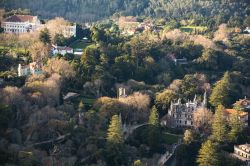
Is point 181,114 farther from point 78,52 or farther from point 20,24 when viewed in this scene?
point 20,24

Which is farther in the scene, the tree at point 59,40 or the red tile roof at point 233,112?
the tree at point 59,40

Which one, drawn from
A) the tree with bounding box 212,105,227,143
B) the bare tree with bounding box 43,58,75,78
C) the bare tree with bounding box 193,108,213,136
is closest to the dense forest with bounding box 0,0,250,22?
the bare tree with bounding box 43,58,75,78

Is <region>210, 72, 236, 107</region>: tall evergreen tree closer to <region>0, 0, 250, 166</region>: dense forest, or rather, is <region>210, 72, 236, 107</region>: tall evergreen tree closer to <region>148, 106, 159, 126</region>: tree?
<region>0, 0, 250, 166</region>: dense forest

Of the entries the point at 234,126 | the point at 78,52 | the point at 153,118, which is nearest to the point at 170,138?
the point at 153,118

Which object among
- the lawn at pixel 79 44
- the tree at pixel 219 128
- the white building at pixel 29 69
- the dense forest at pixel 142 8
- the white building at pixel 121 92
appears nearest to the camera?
the tree at pixel 219 128

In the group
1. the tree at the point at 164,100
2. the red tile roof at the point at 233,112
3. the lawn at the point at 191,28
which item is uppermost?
the lawn at the point at 191,28

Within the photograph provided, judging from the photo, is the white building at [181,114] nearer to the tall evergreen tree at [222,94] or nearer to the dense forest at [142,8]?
the tall evergreen tree at [222,94]

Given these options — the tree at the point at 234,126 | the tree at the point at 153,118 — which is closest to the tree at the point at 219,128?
the tree at the point at 234,126

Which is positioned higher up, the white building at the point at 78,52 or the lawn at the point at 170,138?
the white building at the point at 78,52
